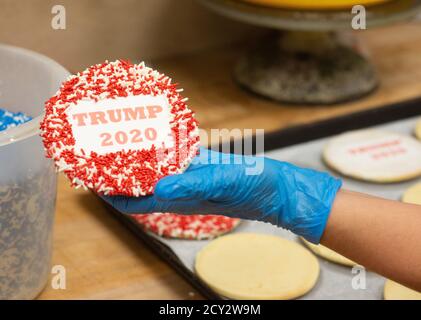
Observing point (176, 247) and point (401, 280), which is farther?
point (176, 247)

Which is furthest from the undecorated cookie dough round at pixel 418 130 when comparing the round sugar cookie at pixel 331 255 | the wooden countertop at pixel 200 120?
the round sugar cookie at pixel 331 255

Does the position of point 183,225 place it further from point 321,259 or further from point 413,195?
point 413,195

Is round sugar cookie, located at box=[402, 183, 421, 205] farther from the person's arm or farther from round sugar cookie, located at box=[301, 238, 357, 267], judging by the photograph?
the person's arm

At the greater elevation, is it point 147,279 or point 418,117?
point 418,117

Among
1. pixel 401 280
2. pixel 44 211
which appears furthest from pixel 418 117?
pixel 44 211

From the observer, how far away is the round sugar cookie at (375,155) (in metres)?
1.47

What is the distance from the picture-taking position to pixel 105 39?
1.78 meters

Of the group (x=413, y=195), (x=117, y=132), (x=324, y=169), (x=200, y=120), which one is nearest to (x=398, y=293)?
(x=413, y=195)

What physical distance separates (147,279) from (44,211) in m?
0.23

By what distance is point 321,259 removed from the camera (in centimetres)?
126

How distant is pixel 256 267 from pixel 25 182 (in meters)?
0.41

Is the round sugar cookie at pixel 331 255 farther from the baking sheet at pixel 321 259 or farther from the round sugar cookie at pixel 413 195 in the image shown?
the round sugar cookie at pixel 413 195

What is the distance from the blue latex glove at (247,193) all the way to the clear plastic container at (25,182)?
0.49ft
